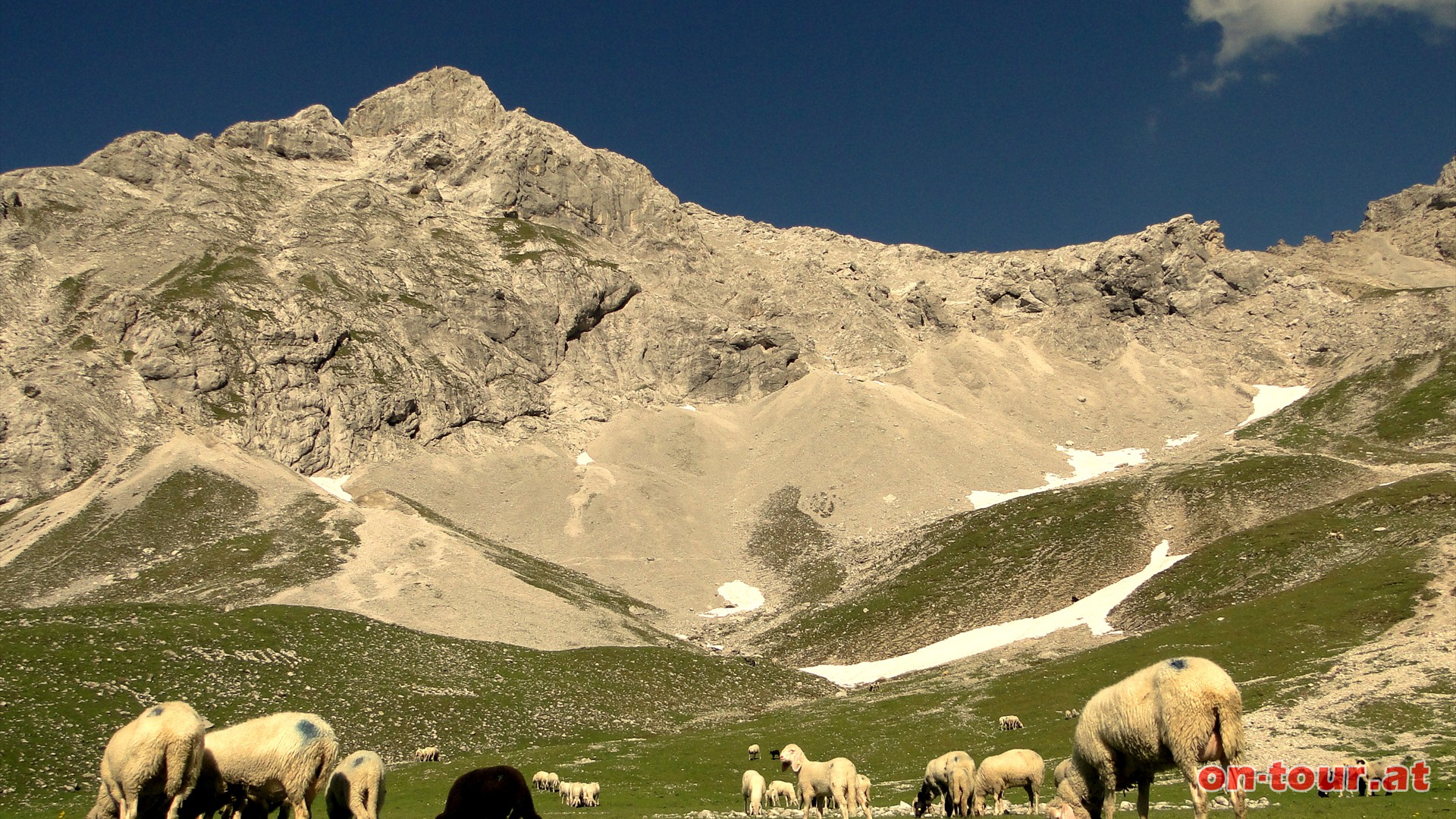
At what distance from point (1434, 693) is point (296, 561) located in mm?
100574

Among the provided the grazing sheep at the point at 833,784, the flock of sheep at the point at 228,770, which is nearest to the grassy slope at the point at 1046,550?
the grazing sheep at the point at 833,784

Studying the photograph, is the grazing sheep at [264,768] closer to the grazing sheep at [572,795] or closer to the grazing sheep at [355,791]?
the grazing sheep at [355,791]

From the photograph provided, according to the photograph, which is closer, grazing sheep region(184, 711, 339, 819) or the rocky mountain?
grazing sheep region(184, 711, 339, 819)

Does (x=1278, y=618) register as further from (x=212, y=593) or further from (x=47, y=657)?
(x=212, y=593)

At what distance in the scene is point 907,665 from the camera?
93500 millimetres

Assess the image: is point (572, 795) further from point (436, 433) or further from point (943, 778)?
point (436, 433)

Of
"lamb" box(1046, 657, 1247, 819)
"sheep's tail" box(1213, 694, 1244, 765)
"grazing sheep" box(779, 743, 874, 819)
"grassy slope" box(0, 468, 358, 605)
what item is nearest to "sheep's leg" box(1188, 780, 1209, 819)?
"lamb" box(1046, 657, 1247, 819)

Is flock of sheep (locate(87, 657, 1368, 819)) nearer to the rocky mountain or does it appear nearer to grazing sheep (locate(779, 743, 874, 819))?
grazing sheep (locate(779, 743, 874, 819))

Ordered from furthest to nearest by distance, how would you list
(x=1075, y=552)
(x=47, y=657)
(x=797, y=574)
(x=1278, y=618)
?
(x=797, y=574) < (x=1075, y=552) < (x=1278, y=618) < (x=47, y=657)

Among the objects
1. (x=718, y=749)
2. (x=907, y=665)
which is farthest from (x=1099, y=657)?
(x=718, y=749)

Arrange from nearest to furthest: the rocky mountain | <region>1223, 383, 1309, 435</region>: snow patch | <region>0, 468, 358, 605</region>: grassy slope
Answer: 1. <region>0, 468, 358, 605</region>: grassy slope
2. the rocky mountain
3. <region>1223, 383, 1309, 435</region>: snow patch

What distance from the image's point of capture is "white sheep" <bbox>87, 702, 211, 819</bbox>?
872 inches

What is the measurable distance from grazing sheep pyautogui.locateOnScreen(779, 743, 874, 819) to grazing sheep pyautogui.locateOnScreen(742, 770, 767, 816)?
2.26 meters

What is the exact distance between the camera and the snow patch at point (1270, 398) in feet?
595
